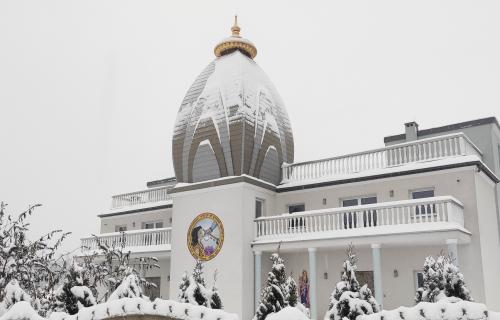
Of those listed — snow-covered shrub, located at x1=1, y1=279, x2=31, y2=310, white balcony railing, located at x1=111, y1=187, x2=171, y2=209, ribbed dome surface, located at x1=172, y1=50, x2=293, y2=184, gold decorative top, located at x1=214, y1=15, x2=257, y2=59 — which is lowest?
snow-covered shrub, located at x1=1, y1=279, x2=31, y2=310

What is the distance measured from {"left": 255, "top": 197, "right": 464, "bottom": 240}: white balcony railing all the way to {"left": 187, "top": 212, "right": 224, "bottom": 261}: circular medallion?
1855 millimetres

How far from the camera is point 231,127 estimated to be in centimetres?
2428

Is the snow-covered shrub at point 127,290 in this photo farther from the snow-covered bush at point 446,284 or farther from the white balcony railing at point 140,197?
the white balcony railing at point 140,197

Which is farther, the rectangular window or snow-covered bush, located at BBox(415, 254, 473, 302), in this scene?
the rectangular window

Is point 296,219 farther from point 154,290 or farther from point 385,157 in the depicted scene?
point 154,290

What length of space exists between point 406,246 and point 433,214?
255cm

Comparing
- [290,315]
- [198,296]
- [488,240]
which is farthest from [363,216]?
[290,315]

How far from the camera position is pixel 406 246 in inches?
821

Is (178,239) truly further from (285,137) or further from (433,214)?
(433,214)

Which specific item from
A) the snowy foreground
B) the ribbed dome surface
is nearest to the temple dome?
the ribbed dome surface

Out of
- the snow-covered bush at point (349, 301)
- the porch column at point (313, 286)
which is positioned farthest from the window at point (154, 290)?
the snow-covered bush at point (349, 301)

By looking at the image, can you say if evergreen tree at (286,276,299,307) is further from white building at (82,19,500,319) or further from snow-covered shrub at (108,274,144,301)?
white building at (82,19,500,319)

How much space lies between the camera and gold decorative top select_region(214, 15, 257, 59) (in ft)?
92.1

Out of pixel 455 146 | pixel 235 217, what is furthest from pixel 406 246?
pixel 235 217
